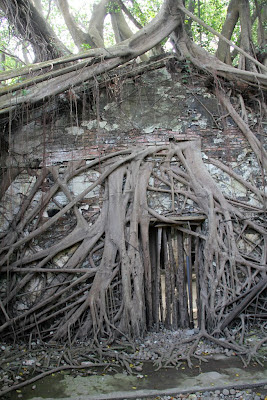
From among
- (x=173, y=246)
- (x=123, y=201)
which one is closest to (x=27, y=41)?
(x=123, y=201)

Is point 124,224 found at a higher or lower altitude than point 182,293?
higher

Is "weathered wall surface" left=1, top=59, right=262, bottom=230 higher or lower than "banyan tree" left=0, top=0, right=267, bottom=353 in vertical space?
higher

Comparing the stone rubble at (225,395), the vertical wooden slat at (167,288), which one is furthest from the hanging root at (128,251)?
the stone rubble at (225,395)

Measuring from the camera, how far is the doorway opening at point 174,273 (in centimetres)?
469

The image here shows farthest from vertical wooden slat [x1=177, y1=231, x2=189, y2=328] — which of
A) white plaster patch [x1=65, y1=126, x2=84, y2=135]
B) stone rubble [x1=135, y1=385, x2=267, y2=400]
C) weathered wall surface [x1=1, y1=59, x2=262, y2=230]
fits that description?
white plaster patch [x1=65, y1=126, x2=84, y2=135]

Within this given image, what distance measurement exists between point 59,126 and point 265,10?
431 centimetres

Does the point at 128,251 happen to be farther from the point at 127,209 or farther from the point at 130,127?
the point at 130,127

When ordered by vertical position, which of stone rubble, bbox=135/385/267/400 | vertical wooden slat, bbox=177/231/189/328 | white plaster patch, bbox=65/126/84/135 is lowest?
stone rubble, bbox=135/385/267/400

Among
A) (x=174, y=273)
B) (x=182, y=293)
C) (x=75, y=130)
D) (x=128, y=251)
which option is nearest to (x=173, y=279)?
(x=174, y=273)

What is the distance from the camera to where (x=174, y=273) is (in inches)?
189

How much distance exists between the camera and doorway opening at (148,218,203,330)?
4.69 metres

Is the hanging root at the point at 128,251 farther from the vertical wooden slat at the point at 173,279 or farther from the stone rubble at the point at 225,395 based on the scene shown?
the stone rubble at the point at 225,395

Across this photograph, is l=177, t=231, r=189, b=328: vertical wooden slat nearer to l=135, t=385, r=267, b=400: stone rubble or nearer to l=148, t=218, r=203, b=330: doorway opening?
l=148, t=218, r=203, b=330: doorway opening

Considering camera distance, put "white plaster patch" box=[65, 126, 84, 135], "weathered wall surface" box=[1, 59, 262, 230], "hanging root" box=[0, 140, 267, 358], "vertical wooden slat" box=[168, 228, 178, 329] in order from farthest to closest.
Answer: "white plaster patch" box=[65, 126, 84, 135]
"weathered wall surface" box=[1, 59, 262, 230]
"vertical wooden slat" box=[168, 228, 178, 329]
"hanging root" box=[0, 140, 267, 358]
